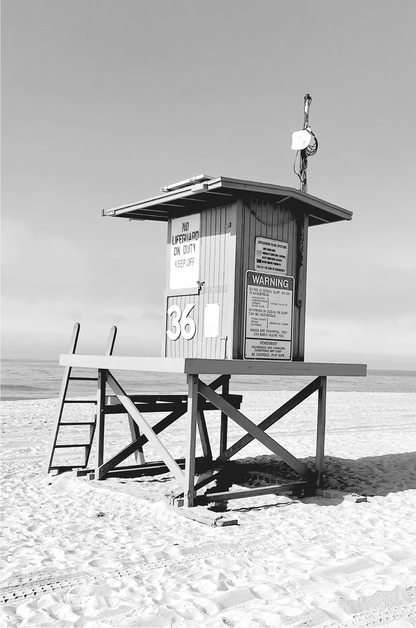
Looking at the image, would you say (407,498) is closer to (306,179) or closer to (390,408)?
(306,179)

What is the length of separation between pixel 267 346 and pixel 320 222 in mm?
2315

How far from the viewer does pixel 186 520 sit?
6.81 metres

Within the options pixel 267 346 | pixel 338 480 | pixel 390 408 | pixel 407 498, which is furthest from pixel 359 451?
pixel 390 408

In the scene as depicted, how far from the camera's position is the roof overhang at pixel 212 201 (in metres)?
7.62

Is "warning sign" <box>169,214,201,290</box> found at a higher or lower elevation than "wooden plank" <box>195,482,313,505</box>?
higher

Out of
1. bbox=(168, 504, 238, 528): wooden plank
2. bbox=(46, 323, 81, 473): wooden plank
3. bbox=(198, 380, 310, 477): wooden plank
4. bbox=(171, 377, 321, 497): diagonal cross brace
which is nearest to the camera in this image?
bbox=(168, 504, 238, 528): wooden plank

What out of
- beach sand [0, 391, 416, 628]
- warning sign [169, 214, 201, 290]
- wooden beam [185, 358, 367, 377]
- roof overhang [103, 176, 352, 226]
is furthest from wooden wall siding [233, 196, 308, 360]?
beach sand [0, 391, 416, 628]

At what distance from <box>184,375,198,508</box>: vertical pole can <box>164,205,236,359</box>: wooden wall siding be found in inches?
29.5

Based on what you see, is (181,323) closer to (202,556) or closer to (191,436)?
(191,436)

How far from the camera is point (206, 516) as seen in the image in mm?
6797

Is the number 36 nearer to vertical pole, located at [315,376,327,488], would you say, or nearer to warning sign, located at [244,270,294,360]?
warning sign, located at [244,270,294,360]

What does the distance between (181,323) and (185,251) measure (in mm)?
995

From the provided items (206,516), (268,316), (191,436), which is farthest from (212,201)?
(206,516)

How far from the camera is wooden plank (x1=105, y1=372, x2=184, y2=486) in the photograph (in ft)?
24.8
